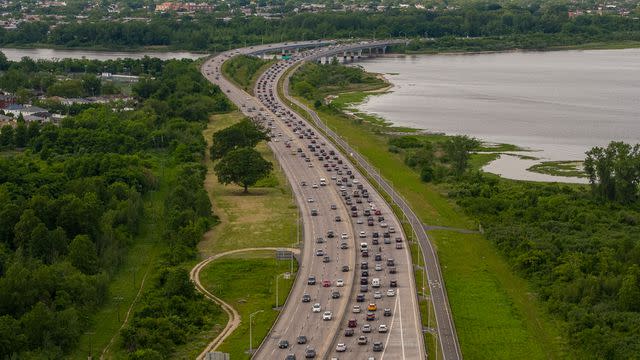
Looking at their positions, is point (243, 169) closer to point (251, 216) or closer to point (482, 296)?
point (251, 216)

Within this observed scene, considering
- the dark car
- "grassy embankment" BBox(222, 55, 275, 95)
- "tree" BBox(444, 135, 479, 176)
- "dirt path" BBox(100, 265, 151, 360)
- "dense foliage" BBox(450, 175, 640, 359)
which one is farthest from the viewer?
"grassy embankment" BBox(222, 55, 275, 95)

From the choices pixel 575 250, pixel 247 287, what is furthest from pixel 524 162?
pixel 247 287

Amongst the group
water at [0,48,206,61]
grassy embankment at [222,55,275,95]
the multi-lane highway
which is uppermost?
the multi-lane highway

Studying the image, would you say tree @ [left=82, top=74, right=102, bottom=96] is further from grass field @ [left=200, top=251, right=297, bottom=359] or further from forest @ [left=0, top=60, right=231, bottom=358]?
grass field @ [left=200, top=251, right=297, bottom=359]

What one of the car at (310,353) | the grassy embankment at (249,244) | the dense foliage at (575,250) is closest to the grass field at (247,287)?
the grassy embankment at (249,244)

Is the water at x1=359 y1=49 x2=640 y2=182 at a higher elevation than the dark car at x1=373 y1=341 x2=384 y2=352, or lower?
lower

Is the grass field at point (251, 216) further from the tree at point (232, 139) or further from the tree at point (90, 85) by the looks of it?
the tree at point (90, 85)

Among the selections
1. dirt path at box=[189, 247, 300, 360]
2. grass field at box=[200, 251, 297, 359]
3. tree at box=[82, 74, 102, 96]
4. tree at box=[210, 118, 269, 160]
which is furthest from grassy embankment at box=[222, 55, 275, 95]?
grass field at box=[200, 251, 297, 359]

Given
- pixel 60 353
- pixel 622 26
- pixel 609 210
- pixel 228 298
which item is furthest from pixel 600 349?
pixel 622 26
